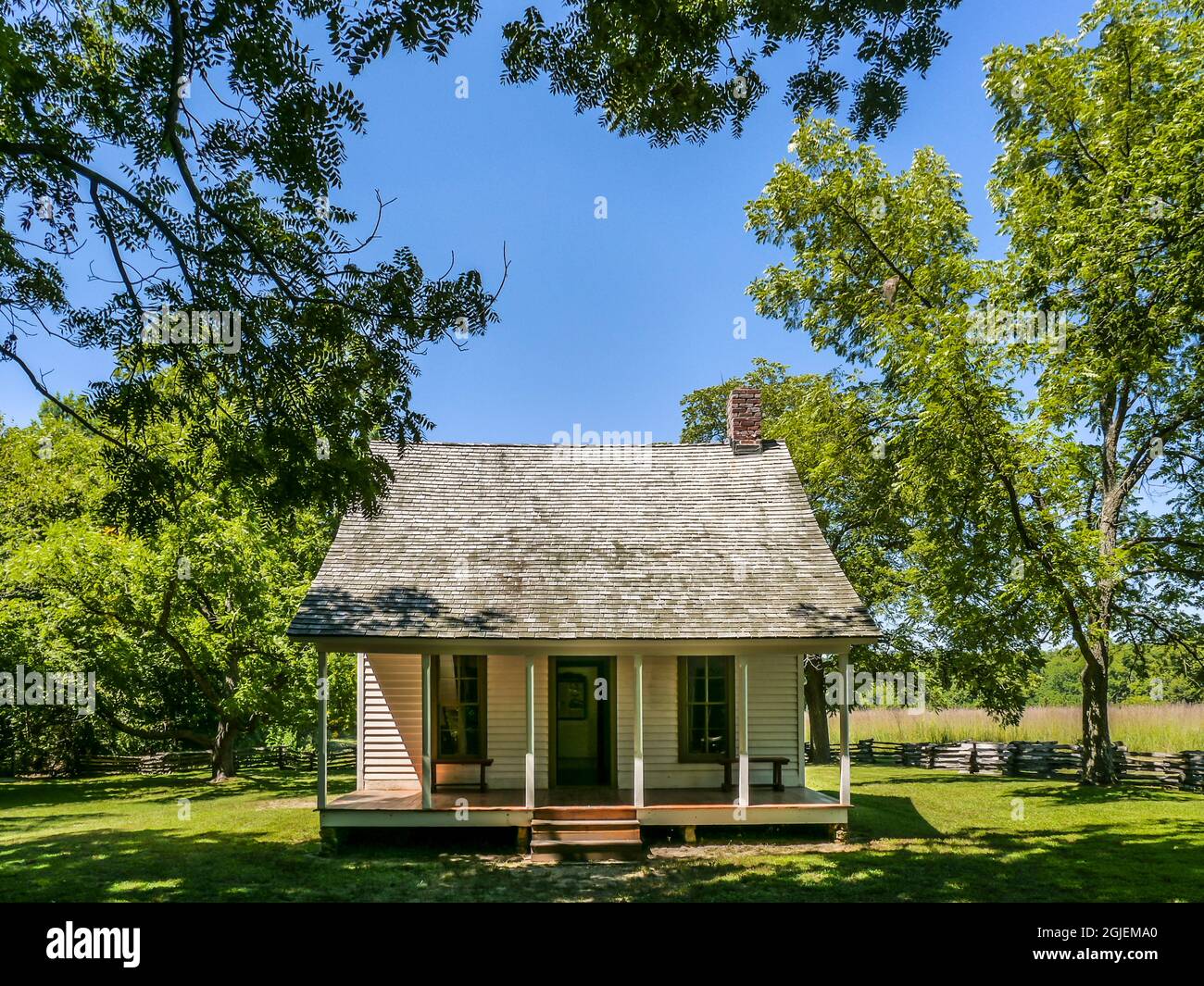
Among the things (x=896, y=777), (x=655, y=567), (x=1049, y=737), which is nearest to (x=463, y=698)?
(x=655, y=567)

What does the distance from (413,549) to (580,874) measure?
20.9 ft

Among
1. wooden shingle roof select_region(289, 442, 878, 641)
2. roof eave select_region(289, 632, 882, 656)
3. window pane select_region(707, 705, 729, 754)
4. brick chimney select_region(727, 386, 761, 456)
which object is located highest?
brick chimney select_region(727, 386, 761, 456)

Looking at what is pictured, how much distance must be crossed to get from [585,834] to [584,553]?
15.5 feet

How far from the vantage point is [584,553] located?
14.6m

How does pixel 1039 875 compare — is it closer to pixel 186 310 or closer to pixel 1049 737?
pixel 186 310

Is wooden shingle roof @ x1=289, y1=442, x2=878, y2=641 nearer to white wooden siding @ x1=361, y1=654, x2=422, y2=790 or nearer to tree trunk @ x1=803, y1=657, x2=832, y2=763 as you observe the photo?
white wooden siding @ x1=361, y1=654, x2=422, y2=790

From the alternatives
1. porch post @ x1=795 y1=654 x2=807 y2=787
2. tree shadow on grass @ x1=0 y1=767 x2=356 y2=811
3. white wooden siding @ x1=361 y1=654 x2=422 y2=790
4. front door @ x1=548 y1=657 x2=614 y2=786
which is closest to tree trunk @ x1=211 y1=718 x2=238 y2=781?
tree shadow on grass @ x1=0 y1=767 x2=356 y2=811

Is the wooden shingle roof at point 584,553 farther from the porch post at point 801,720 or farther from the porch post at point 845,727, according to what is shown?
the porch post at point 801,720

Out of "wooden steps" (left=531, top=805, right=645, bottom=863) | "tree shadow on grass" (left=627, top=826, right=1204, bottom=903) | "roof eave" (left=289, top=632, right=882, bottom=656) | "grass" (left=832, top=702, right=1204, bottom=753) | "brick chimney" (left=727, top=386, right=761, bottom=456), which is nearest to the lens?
"tree shadow on grass" (left=627, top=826, right=1204, bottom=903)

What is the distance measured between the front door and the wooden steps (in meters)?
1.82

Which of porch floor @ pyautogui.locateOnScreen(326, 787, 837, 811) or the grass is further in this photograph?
the grass

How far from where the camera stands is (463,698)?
14.1m

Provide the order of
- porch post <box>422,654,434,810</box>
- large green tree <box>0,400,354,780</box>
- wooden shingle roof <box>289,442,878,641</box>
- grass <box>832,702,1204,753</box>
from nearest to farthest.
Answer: porch post <box>422,654,434,810</box>, wooden shingle roof <box>289,442,878,641</box>, large green tree <box>0,400,354,780</box>, grass <box>832,702,1204,753</box>

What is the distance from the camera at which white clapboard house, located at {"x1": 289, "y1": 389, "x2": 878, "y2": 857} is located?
1230 cm
